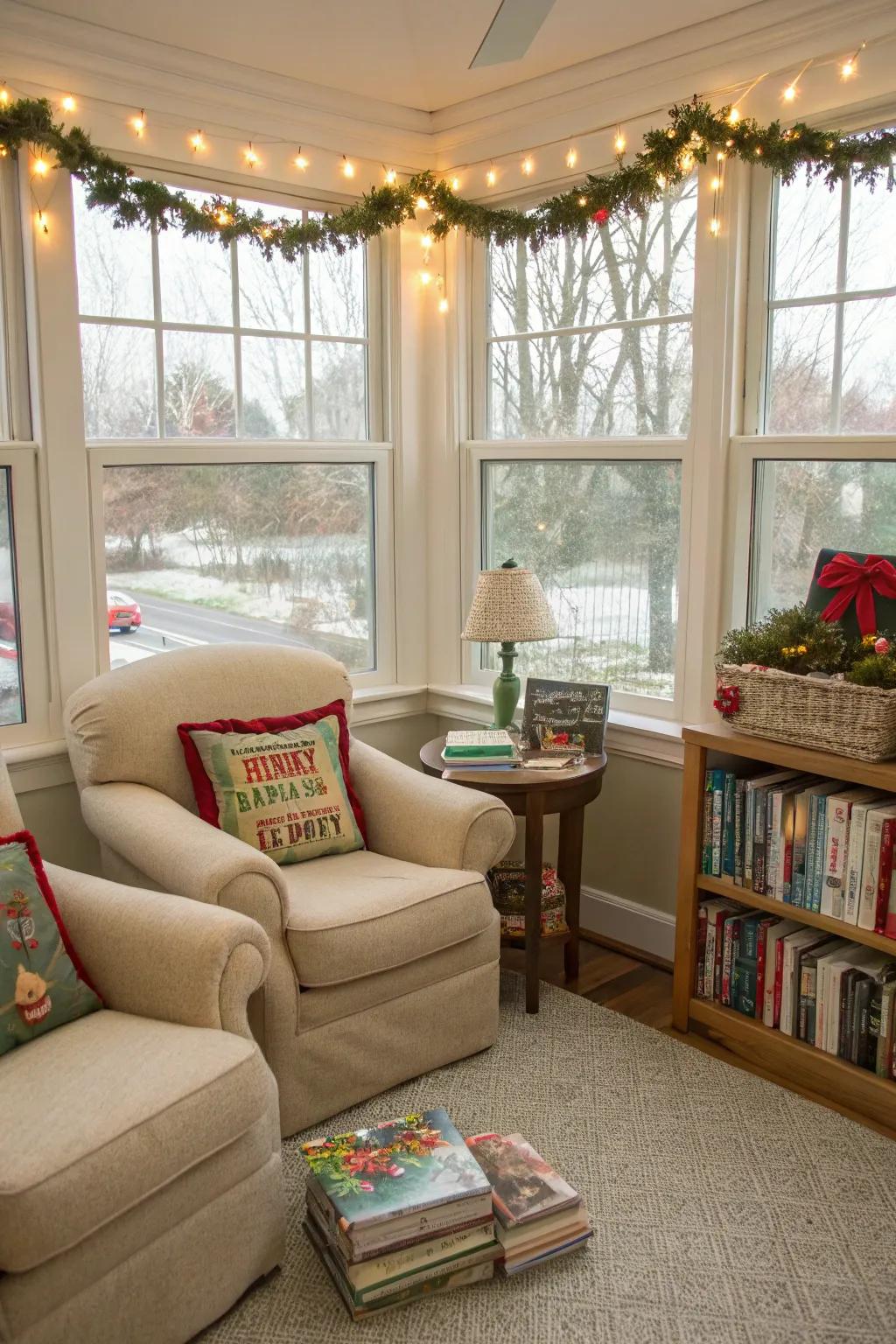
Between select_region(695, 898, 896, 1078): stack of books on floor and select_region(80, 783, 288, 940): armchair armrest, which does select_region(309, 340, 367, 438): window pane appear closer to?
select_region(80, 783, 288, 940): armchair armrest

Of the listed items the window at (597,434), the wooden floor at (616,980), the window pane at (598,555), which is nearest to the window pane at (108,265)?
the window at (597,434)

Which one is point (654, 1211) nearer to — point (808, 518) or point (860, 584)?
point (860, 584)

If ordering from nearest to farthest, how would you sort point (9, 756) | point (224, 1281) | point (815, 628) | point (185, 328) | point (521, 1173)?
point (224, 1281) → point (521, 1173) → point (815, 628) → point (9, 756) → point (185, 328)

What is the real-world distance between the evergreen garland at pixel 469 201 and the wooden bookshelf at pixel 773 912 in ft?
4.45

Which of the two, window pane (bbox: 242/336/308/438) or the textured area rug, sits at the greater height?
window pane (bbox: 242/336/308/438)

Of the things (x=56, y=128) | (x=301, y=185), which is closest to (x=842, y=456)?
(x=301, y=185)

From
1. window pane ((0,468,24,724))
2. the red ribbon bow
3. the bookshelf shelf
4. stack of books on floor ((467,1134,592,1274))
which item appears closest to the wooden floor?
the bookshelf shelf

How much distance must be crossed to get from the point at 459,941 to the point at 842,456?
4.88 ft

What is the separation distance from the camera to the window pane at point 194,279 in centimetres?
312

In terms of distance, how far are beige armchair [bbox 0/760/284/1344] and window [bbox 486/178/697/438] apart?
1.96m

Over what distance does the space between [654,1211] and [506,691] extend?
4.78ft

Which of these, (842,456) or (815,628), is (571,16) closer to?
(842,456)

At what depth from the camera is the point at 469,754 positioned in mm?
3010

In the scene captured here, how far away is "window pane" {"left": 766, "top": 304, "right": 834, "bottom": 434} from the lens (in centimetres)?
280
